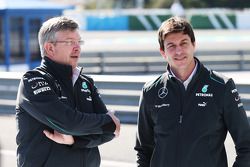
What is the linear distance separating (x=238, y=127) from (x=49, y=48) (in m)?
1.15

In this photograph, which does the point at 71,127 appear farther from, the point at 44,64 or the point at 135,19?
the point at 135,19

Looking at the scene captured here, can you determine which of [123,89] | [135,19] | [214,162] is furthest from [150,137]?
[135,19]

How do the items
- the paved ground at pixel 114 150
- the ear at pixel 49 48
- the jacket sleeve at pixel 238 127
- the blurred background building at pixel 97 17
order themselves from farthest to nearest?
the blurred background building at pixel 97 17 < the paved ground at pixel 114 150 < the ear at pixel 49 48 < the jacket sleeve at pixel 238 127

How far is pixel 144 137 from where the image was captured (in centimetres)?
340

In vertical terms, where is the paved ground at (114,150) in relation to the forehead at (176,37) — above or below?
below

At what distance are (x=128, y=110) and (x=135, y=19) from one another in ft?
150

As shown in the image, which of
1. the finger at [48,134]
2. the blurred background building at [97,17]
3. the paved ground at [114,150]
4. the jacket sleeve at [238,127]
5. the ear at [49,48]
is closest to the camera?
the jacket sleeve at [238,127]

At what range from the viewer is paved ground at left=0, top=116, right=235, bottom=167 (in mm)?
7110

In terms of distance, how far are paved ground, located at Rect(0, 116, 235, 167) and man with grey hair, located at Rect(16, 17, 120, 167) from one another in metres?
3.65

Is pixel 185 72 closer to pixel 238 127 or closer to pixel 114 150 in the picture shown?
pixel 238 127

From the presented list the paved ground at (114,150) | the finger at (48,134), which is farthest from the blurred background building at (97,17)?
the finger at (48,134)

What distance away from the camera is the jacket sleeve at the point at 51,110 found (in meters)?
3.24

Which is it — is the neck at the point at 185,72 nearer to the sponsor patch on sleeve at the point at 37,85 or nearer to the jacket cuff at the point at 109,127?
the jacket cuff at the point at 109,127

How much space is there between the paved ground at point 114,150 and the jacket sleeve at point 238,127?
3.71 m
